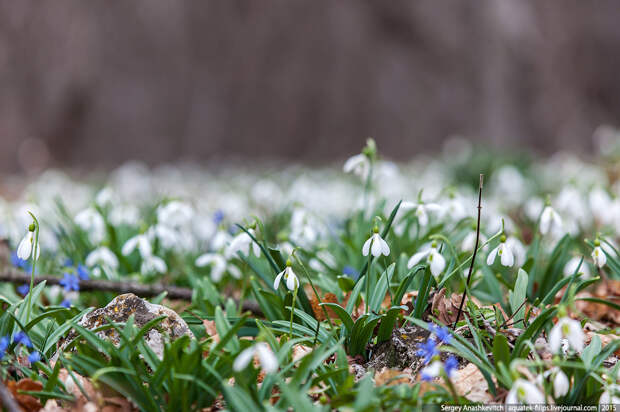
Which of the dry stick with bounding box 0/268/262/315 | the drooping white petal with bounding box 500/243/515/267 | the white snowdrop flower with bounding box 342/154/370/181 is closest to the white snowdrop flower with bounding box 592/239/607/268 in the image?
the drooping white petal with bounding box 500/243/515/267

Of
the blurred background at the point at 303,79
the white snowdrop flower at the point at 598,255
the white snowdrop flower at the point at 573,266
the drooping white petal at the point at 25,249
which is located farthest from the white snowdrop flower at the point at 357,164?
the blurred background at the point at 303,79

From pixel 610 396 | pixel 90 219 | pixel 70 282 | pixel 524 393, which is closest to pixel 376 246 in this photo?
pixel 524 393

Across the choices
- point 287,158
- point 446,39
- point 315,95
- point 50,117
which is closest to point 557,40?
point 446,39

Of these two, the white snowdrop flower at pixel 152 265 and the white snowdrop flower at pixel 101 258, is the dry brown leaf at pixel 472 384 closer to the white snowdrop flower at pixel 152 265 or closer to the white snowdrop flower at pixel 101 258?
the white snowdrop flower at pixel 152 265

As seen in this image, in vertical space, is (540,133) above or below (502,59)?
below

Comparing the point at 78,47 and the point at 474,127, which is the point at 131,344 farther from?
the point at 78,47
